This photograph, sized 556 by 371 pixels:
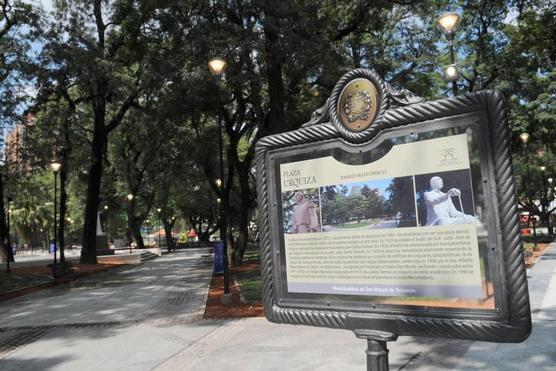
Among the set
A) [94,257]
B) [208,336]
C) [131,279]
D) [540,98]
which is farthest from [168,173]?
[208,336]

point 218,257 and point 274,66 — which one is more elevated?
point 274,66

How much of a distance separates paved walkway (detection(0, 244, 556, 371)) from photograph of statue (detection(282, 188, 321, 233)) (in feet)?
11.7

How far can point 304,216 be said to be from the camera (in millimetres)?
3090

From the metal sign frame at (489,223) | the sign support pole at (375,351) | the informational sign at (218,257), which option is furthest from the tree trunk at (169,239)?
the sign support pole at (375,351)

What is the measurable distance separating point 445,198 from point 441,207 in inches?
2.0

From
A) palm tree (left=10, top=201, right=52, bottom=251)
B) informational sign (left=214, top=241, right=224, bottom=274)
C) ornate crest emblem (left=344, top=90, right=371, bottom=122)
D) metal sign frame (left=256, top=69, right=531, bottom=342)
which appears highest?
palm tree (left=10, top=201, right=52, bottom=251)

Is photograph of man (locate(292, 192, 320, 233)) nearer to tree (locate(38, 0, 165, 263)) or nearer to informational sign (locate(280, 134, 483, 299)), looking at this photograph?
informational sign (locate(280, 134, 483, 299))

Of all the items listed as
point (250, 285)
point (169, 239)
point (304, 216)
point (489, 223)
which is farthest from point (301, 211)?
point (169, 239)

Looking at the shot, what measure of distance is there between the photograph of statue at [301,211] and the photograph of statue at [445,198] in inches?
27.7

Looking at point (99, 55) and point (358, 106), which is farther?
point (99, 55)

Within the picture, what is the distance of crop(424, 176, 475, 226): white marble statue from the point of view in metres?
2.42

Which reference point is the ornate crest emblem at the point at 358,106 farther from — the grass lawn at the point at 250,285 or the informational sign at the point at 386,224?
the grass lawn at the point at 250,285

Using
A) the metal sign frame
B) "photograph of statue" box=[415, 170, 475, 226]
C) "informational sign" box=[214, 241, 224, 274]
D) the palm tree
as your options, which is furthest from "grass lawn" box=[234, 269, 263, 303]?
the palm tree

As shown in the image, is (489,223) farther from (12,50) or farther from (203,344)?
(12,50)
